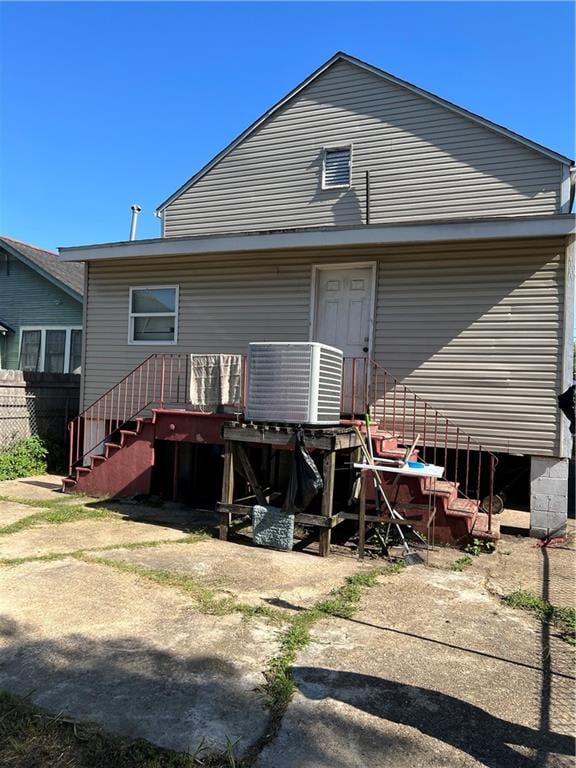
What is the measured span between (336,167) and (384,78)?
166cm

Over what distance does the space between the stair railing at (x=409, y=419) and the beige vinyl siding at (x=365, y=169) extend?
9.60 feet

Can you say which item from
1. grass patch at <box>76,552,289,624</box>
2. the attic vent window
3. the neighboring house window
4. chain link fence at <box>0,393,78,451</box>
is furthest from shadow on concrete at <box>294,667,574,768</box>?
chain link fence at <box>0,393,78,451</box>

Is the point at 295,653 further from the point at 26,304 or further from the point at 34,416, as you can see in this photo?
the point at 26,304

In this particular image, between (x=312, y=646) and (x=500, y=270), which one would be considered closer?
(x=312, y=646)

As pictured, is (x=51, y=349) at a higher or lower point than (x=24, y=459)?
higher

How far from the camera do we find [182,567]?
5.48 m

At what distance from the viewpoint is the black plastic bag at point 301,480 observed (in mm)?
6105

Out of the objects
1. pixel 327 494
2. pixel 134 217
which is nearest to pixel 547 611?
pixel 327 494

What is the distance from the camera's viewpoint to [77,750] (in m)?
2.63

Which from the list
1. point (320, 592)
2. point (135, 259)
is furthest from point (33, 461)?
point (320, 592)

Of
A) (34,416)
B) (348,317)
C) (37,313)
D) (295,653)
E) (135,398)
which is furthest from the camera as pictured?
(37,313)

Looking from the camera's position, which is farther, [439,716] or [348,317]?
[348,317]

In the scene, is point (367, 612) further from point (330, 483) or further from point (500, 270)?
point (500, 270)

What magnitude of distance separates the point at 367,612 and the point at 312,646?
2.69 feet
